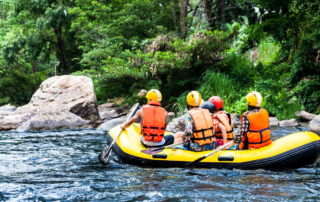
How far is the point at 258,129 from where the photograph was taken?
446cm

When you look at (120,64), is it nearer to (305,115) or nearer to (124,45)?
(124,45)

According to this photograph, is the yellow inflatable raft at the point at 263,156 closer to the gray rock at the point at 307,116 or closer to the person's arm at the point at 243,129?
the person's arm at the point at 243,129

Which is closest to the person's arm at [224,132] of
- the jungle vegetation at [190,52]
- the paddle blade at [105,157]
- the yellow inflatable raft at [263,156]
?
the yellow inflatable raft at [263,156]

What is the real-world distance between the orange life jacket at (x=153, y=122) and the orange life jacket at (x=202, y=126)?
64 cm

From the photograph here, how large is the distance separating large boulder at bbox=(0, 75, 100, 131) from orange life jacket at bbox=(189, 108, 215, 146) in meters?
6.02

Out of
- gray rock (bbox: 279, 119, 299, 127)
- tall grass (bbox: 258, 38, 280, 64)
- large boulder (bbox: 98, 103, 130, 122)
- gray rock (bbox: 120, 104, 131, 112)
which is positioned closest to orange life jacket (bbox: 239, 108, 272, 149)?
gray rock (bbox: 279, 119, 299, 127)

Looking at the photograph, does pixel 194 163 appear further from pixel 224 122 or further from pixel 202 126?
pixel 224 122

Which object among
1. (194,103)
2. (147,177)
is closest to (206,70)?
(194,103)

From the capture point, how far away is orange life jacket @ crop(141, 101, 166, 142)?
5012 millimetres

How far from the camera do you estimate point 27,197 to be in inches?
133

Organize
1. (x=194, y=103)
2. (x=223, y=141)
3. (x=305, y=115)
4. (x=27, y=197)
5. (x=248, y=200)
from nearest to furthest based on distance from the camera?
(x=248, y=200)
(x=27, y=197)
(x=194, y=103)
(x=223, y=141)
(x=305, y=115)

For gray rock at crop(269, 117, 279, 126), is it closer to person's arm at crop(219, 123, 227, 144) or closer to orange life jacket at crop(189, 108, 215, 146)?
person's arm at crop(219, 123, 227, 144)

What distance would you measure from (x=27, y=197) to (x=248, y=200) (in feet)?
8.07

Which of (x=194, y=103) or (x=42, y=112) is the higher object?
(x=194, y=103)
